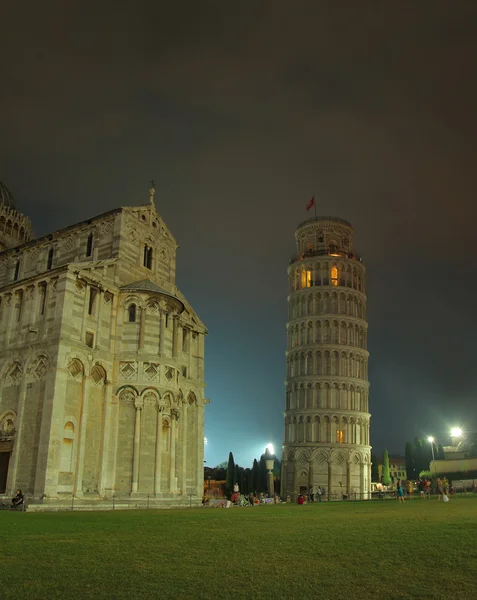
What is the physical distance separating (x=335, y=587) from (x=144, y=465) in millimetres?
29717

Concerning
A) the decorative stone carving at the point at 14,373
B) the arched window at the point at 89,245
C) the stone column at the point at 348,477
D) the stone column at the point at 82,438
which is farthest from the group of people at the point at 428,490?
the arched window at the point at 89,245

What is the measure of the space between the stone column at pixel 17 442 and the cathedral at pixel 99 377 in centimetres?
6

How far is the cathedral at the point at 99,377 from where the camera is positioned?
33.3 meters

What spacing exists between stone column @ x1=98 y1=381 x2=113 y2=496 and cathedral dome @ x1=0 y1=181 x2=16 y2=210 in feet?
86.9

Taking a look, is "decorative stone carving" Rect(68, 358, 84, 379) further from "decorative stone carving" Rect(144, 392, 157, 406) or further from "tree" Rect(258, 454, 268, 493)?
"tree" Rect(258, 454, 268, 493)

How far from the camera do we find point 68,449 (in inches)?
1324

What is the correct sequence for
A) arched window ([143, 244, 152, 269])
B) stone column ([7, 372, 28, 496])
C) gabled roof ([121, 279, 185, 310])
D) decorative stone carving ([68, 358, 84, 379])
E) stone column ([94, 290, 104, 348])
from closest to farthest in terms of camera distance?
stone column ([7, 372, 28, 496]), decorative stone carving ([68, 358, 84, 379]), stone column ([94, 290, 104, 348]), gabled roof ([121, 279, 185, 310]), arched window ([143, 244, 152, 269])

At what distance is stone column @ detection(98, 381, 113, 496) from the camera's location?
34844 millimetres

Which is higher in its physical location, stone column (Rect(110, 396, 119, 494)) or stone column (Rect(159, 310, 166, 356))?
stone column (Rect(159, 310, 166, 356))

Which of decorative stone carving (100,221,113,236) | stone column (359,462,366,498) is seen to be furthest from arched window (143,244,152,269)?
stone column (359,462,366,498)

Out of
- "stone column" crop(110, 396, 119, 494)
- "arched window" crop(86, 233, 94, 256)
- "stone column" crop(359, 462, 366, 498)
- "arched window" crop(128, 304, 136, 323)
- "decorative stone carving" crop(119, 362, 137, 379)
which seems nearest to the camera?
"stone column" crop(110, 396, 119, 494)

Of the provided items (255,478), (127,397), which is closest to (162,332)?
(127,397)

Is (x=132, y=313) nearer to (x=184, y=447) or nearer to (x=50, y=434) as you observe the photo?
(x=50, y=434)

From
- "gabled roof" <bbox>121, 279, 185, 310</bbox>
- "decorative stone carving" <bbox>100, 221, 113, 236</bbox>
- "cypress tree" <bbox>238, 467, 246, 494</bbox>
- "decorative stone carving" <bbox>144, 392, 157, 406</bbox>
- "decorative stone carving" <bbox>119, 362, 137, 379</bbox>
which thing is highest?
"decorative stone carving" <bbox>100, 221, 113, 236</bbox>
